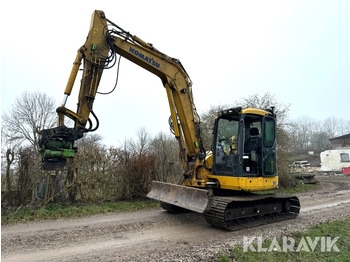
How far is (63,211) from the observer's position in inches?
299

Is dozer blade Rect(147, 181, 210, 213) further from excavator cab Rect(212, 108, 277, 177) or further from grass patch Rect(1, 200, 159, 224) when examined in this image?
grass patch Rect(1, 200, 159, 224)

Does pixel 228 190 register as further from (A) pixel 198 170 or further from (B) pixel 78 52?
(B) pixel 78 52

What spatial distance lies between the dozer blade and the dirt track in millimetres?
564

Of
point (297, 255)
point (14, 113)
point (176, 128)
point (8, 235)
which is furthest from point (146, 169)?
point (14, 113)

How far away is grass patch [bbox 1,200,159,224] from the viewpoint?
6.93 m

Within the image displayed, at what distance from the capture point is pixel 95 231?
232 inches

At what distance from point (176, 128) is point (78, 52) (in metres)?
3.31

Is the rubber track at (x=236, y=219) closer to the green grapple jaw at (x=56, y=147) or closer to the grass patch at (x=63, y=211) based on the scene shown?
the grass patch at (x=63, y=211)

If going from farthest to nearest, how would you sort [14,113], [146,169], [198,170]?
[14,113]
[146,169]
[198,170]

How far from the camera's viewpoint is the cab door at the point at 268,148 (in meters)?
6.98
